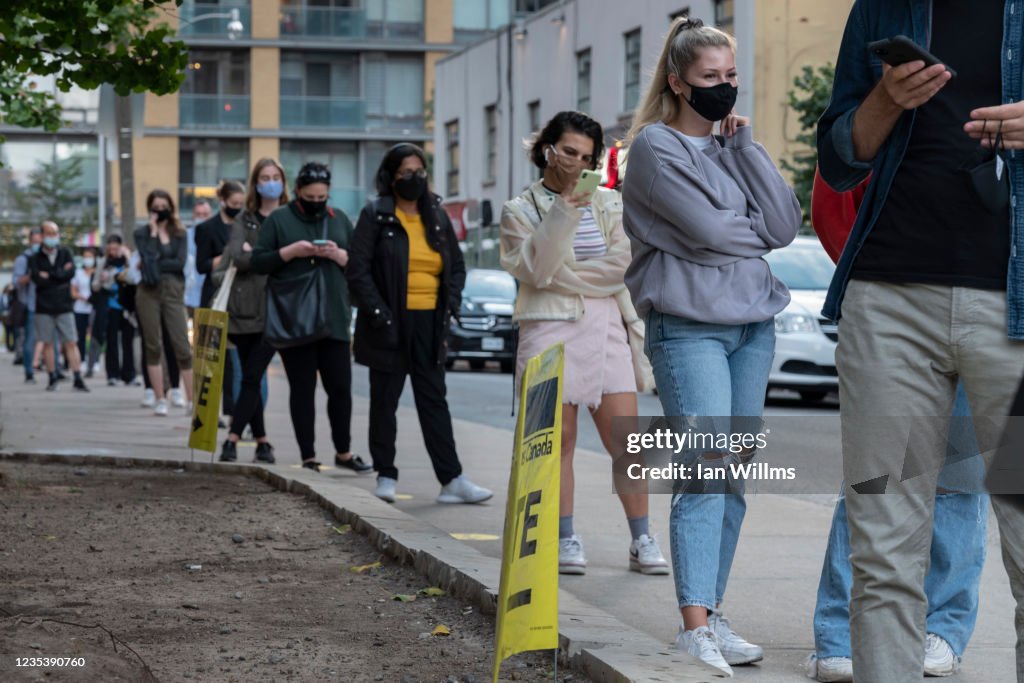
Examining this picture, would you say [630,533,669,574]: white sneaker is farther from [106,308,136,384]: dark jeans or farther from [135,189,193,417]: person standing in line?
[106,308,136,384]: dark jeans

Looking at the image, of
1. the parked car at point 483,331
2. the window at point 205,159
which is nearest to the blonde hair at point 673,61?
the parked car at point 483,331

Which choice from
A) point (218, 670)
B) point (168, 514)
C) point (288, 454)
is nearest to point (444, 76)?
point (288, 454)

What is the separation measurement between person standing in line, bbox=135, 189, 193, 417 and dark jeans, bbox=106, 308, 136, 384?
204 inches

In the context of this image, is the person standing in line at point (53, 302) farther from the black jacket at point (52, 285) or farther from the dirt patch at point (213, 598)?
the dirt patch at point (213, 598)

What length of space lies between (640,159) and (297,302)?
5.12 metres

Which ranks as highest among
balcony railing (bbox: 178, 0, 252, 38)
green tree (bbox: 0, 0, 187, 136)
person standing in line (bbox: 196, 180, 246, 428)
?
balcony railing (bbox: 178, 0, 252, 38)

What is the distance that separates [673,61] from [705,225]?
605 mm

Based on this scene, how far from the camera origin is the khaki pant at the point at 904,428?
11.3ft

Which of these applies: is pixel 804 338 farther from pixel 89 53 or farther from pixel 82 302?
pixel 82 302

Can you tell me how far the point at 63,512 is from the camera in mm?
7691

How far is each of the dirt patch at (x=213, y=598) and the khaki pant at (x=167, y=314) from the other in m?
5.99

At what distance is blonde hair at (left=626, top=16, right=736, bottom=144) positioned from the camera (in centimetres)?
533

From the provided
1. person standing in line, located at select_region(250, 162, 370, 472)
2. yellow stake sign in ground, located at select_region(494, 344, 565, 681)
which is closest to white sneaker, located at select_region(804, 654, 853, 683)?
yellow stake sign in ground, located at select_region(494, 344, 565, 681)

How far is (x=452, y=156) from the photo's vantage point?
47.8 m
